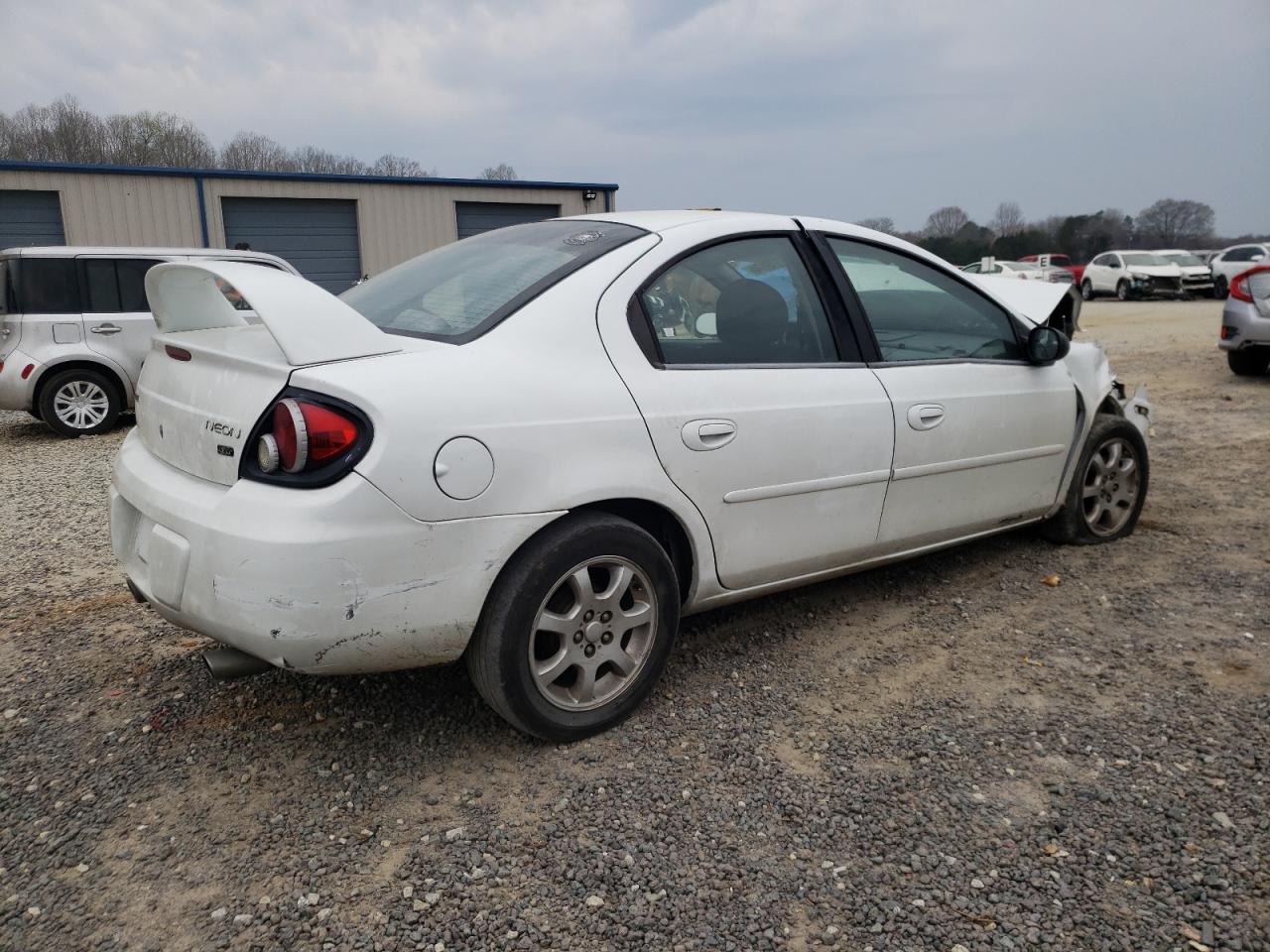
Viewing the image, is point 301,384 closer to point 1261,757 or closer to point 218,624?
point 218,624

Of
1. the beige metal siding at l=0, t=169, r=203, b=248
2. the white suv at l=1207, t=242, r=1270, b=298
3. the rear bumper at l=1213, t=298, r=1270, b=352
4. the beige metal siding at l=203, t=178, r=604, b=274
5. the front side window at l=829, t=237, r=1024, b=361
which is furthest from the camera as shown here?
the white suv at l=1207, t=242, r=1270, b=298

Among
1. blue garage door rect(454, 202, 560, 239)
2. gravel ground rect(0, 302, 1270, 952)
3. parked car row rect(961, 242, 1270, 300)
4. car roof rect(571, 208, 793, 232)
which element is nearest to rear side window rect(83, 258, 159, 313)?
gravel ground rect(0, 302, 1270, 952)

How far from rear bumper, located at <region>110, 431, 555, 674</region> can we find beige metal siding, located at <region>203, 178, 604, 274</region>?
17576 mm

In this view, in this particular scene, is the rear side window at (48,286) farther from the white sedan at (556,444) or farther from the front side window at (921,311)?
the front side window at (921,311)

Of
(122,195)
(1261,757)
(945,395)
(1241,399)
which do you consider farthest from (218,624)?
(122,195)

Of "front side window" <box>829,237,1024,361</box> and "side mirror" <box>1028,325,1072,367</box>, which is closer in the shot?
"front side window" <box>829,237,1024,361</box>

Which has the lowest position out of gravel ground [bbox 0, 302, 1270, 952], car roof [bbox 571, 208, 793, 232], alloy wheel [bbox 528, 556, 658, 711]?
gravel ground [bbox 0, 302, 1270, 952]

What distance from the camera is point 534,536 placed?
2510 millimetres

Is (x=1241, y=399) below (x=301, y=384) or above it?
below

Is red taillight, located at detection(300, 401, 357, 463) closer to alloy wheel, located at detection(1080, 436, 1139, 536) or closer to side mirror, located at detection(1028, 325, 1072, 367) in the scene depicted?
side mirror, located at detection(1028, 325, 1072, 367)

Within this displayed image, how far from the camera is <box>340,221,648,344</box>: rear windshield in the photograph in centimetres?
270

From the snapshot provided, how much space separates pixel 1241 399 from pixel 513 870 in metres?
9.07

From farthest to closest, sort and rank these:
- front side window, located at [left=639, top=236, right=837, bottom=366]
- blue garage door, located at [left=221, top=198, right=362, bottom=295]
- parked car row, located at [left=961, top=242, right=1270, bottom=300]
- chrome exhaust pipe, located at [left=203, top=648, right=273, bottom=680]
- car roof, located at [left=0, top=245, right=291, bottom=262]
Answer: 1. parked car row, located at [left=961, top=242, right=1270, bottom=300]
2. blue garage door, located at [left=221, top=198, right=362, bottom=295]
3. car roof, located at [left=0, top=245, right=291, bottom=262]
4. front side window, located at [left=639, top=236, right=837, bottom=366]
5. chrome exhaust pipe, located at [left=203, top=648, right=273, bottom=680]

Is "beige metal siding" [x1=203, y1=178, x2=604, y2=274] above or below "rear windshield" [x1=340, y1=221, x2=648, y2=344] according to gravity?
above
